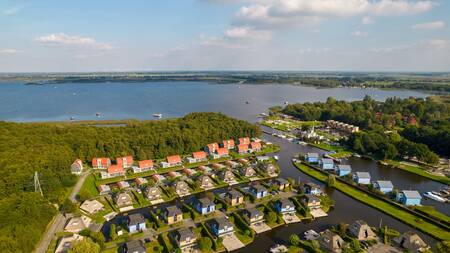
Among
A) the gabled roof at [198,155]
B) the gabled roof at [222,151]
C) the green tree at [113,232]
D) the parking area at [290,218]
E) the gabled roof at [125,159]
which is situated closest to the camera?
the green tree at [113,232]

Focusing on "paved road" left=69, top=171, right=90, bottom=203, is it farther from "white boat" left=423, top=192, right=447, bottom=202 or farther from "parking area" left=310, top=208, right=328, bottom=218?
"white boat" left=423, top=192, right=447, bottom=202

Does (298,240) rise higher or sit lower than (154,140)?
lower

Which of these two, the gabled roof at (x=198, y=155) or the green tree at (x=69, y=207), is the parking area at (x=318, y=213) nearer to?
the gabled roof at (x=198, y=155)

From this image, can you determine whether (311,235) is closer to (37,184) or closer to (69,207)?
(69,207)

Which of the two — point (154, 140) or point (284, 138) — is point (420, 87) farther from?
point (154, 140)

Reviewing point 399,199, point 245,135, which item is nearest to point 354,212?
point 399,199

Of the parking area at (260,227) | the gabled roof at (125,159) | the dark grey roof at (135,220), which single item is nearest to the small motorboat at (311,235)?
the parking area at (260,227)

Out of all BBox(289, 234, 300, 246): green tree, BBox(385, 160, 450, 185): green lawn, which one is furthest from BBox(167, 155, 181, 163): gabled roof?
BBox(385, 160, 450, 185): green lawn
